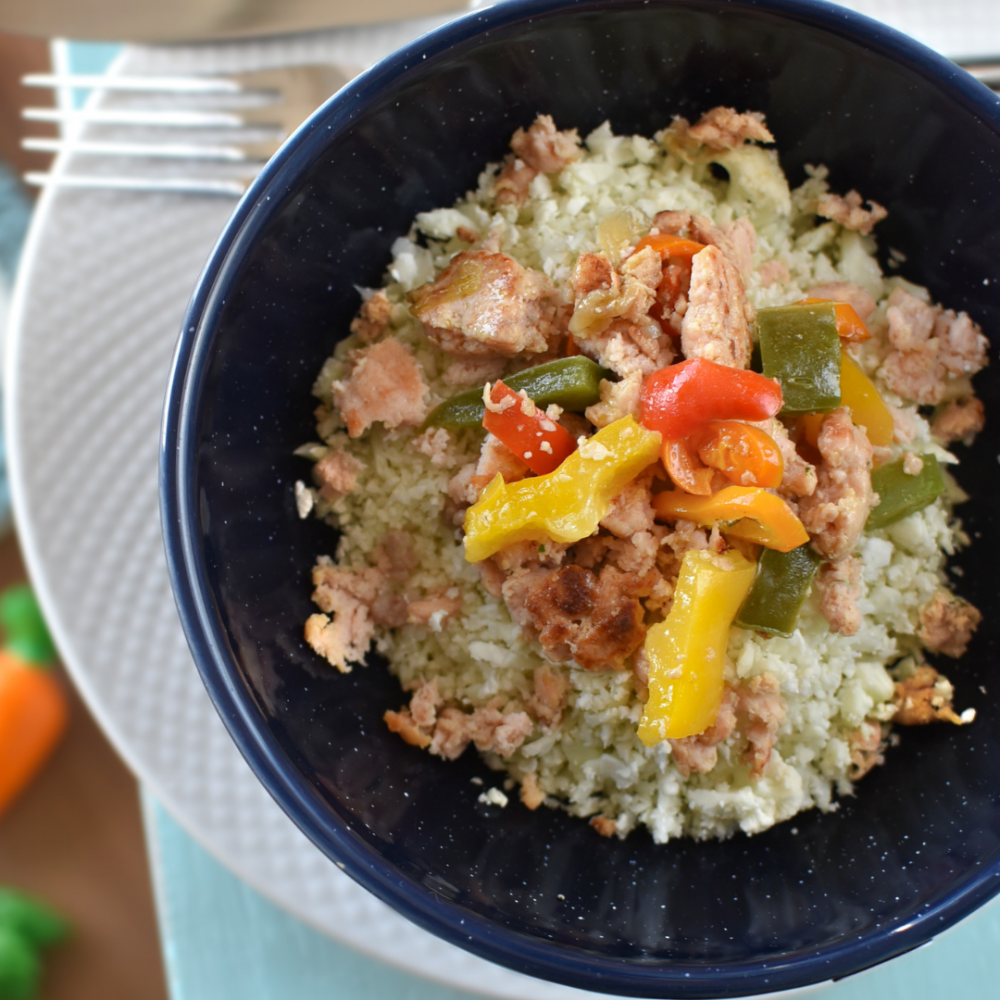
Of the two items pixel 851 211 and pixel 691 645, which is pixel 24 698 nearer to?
pixel 691 645

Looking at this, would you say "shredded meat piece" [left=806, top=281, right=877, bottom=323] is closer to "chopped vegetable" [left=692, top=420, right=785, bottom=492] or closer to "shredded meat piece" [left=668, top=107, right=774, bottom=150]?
"shredded meat piece" [left=668, top=107, right=774, bottom=150]

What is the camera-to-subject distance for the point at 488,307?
1.62 meters

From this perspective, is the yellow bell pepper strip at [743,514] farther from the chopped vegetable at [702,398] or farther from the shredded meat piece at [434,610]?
the shredded meat piece at [434,610]

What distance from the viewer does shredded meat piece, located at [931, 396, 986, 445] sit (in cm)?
185

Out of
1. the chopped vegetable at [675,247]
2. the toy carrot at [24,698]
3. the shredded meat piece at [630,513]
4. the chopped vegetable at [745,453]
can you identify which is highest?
the chopped vegetable at [675,247]

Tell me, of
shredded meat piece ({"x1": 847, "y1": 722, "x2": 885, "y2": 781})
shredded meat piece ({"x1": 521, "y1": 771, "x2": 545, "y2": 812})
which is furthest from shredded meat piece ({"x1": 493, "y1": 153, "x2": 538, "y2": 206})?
shredded meat piece ({"x1": 847, "y1": 722, "x2": 885, "y2": 781})

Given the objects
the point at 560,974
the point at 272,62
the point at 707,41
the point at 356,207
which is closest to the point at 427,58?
the point at 356,207

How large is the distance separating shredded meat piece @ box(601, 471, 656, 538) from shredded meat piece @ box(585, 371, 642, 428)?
0.11 meters

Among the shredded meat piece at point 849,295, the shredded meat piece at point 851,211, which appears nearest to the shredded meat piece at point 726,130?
the shredded meat piece at point 851,211

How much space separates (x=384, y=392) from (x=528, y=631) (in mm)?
504

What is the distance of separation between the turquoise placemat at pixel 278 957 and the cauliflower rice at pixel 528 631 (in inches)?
29.8

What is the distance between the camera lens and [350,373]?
1775 mm

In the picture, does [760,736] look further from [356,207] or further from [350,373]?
[356,207]

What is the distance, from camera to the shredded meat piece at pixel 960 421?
185cm
